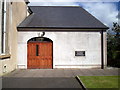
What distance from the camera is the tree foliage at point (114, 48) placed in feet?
58.3

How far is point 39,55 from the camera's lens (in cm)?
1537

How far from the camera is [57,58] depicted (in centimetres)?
1518

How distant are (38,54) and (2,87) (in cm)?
702

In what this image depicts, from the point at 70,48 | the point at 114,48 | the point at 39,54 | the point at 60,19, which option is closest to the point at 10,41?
the point at 39,54

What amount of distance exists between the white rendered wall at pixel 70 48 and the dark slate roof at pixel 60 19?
24.9 inches

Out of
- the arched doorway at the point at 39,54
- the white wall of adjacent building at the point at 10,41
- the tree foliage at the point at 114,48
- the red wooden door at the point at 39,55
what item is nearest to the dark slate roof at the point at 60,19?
the white wall of adjacent building at the point at 10,41

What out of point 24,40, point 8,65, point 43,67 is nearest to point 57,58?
point 43,67

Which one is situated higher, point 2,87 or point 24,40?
point 24,40

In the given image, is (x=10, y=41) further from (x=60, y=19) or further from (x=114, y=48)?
(x=114, y=48)

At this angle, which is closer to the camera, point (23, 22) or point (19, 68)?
point (19, 68)

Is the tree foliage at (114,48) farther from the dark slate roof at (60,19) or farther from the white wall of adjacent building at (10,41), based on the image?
the white wall of adjacent building at (10,41)

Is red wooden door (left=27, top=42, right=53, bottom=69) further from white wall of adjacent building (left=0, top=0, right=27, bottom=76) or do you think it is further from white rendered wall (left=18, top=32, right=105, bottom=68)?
white wall of adjacent building (left=0, top=0, right=27, bottom=76)

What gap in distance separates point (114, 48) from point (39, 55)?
31.2 ft

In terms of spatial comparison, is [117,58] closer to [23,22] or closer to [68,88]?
[23,22]
